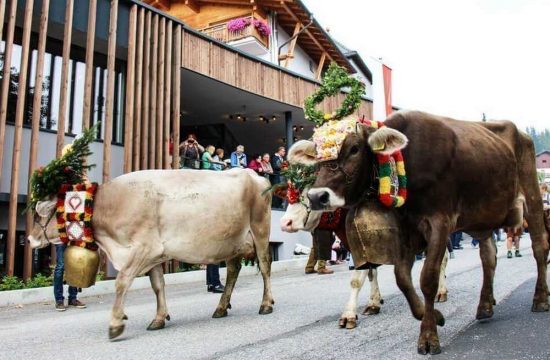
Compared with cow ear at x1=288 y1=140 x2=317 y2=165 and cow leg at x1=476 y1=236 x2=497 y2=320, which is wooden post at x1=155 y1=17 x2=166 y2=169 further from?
cow leg at x1=476 y1=236 x2=497 y2=320

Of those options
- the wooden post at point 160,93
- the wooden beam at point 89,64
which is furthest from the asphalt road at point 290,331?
the wooden post at point 160,93

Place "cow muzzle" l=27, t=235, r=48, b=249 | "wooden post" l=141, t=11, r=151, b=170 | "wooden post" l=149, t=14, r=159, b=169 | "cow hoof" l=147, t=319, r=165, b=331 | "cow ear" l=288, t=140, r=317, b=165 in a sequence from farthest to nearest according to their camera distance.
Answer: "wooden post" l=149, t=14, r=159, b=169 < "wooden post" l=141, t=11, r=151, b=170 < "cow muzzle" l=27, t=235, r=48, b=249 < "cow hoof" l=147, t=319, r=165, b=331 < "cow ear" l=288, t=140, r=317, b=165

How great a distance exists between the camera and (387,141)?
169 inches

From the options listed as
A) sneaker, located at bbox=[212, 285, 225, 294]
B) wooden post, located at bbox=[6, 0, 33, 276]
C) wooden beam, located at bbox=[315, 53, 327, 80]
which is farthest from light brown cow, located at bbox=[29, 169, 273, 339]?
wooden beam, located at bbox=[315, 53, 327, 80]

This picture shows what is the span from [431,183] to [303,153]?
1.17 m

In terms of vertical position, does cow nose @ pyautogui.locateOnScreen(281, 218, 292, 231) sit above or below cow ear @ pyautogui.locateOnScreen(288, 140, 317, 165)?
below

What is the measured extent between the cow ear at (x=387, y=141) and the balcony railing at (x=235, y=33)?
20086mm

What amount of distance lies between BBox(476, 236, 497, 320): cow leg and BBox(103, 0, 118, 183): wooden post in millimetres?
10152

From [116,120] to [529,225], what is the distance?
12.2 meters

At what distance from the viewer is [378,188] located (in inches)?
176

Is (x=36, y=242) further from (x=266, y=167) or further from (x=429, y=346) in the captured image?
(x=266, y=167)

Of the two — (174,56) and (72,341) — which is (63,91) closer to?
(174,56)

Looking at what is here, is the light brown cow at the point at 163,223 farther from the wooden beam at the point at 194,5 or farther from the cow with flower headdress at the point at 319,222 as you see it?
the wooden beam at the point at 194,5

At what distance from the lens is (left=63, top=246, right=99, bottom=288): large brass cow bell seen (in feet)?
18.7
